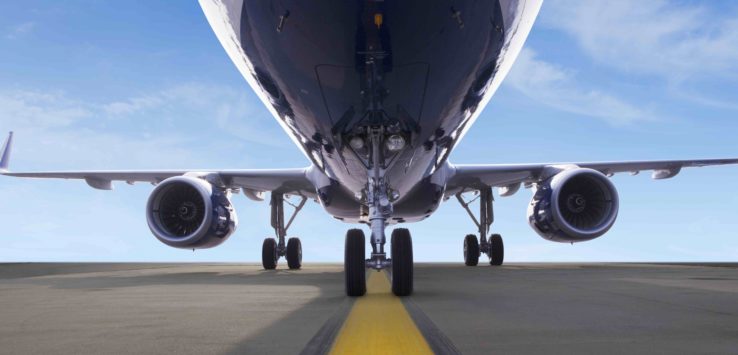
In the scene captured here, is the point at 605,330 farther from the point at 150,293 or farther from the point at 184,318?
the point at 150,293

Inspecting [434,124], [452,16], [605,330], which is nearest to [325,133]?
[434,124]

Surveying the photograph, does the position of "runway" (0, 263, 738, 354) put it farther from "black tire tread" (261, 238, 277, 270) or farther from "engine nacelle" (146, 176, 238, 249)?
"black tire tread" (261, 238, 277, 270)

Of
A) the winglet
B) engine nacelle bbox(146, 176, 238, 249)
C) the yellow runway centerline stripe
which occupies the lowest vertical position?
the yellow runway centerline stripe

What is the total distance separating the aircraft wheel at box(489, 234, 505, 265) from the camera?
14078mm

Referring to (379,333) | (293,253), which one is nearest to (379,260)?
(379,333)

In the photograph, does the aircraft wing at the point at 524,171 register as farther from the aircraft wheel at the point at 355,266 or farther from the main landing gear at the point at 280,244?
the aircraft wheel at the point at 355,266

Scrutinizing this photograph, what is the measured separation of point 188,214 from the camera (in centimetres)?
1016

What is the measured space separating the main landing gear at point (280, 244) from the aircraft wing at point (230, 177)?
0.39 metres

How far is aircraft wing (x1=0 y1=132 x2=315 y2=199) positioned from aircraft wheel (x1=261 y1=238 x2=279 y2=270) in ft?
3.80

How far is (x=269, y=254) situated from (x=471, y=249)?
4680 mm

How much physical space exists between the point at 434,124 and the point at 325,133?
3.41 ft

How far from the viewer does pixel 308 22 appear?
4086 millimetres

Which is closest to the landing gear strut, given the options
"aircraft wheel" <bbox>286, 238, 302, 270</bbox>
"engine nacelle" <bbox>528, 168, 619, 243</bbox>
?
"engine nacelle" <bbox>528, 168, 619, 243</bbox>

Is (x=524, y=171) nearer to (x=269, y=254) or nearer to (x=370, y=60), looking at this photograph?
(x=269, y=254)
